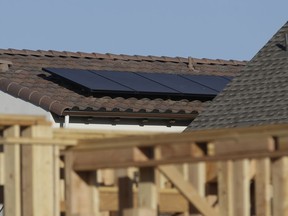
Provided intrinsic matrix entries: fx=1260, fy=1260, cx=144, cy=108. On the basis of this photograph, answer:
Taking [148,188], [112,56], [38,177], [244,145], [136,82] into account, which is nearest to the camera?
[244,145]

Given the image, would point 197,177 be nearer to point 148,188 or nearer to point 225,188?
point 225,188

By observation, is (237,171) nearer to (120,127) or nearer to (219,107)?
(219,107)

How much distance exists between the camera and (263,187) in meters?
11.4

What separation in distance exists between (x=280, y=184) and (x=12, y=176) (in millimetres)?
2415

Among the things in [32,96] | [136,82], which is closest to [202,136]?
[32,96]

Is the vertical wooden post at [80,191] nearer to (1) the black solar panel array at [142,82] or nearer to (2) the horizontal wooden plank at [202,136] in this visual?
(2) the horizontal wooden plank at [202,136]

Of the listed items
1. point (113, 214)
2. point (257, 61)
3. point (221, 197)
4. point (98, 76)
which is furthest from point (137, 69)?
point (221, 197)

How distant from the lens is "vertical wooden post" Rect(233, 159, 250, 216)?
10922 millimetres

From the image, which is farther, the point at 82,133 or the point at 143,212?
the point at 82,133

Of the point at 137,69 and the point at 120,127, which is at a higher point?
the point at 137,69

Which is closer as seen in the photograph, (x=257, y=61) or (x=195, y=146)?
(x=195, y=146)

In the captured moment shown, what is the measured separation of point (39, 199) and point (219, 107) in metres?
11.5

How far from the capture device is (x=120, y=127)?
26859 mm

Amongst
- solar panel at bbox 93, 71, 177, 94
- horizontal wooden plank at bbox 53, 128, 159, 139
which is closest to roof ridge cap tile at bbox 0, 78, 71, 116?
solar panel at bbox 93, 71, 177, 94
